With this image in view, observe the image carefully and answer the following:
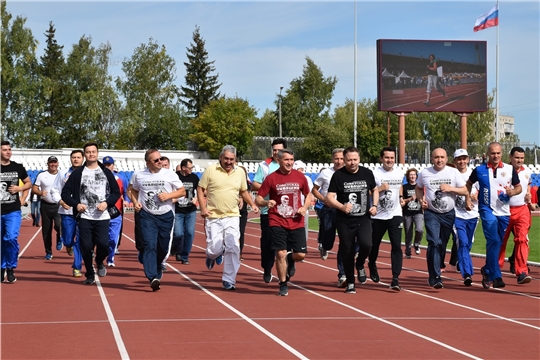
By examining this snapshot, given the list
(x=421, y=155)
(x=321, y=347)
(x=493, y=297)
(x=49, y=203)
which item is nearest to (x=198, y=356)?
(x=321, y=347)

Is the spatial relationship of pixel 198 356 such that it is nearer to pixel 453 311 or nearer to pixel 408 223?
pixel 453 311

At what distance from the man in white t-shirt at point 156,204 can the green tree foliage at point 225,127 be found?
6450 cm

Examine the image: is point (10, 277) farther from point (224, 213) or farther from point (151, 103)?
point (151, 103)

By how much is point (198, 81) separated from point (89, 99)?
1882 cm

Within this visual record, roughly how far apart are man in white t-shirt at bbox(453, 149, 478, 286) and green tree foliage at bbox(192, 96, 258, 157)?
64.0 m

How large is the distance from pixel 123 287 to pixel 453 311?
15.6ft

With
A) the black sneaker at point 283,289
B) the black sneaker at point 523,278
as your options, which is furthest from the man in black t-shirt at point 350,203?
the black sneaker at point 523,278

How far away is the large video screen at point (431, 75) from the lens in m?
47.2

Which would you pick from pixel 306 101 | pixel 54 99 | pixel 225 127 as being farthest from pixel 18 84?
pixel 306 101

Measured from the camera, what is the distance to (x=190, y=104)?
94.5 meters

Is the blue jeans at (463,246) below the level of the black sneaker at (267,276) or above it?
above

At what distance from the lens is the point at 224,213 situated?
1236 centimetres

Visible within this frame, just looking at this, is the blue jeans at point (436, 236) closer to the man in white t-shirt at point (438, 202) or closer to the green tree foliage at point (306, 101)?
the man in white t-shirt at point (438, 202)

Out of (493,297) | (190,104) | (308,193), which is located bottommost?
(493,297)
